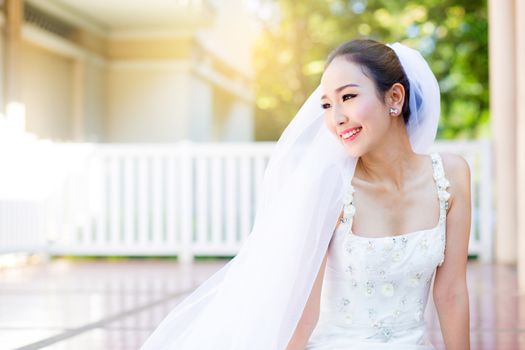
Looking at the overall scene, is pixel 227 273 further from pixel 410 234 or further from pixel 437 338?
pixel 437 338

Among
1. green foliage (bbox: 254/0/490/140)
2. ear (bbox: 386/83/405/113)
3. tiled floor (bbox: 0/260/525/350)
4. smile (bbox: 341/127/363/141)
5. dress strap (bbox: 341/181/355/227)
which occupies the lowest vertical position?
tiled floor (bbox: 0/260/525/350)

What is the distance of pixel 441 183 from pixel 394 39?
17.2m

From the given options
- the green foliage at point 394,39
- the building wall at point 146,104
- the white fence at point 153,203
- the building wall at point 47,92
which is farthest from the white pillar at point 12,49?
the green foliage at point 394,39

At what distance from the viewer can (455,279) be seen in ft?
6.95

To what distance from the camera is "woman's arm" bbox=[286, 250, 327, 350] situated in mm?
2094

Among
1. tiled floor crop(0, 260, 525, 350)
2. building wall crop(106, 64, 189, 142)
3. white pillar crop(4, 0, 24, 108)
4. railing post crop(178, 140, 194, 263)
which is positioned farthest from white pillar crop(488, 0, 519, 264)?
building wall crop(106, 64, 189, 142)

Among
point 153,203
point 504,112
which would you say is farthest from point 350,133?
point 153,203

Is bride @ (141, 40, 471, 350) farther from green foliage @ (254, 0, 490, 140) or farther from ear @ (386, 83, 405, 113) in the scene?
green foliage @ (254, 0, 490, 140)

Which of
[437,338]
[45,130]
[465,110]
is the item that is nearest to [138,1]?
[45,130]

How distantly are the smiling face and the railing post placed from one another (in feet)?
20.2

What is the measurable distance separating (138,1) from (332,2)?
9948mm

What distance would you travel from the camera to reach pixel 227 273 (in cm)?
240

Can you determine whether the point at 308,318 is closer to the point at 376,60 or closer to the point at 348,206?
the point at 348,206

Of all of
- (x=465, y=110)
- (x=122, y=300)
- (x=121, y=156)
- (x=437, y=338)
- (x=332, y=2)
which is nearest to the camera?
(x=437, y=338)
